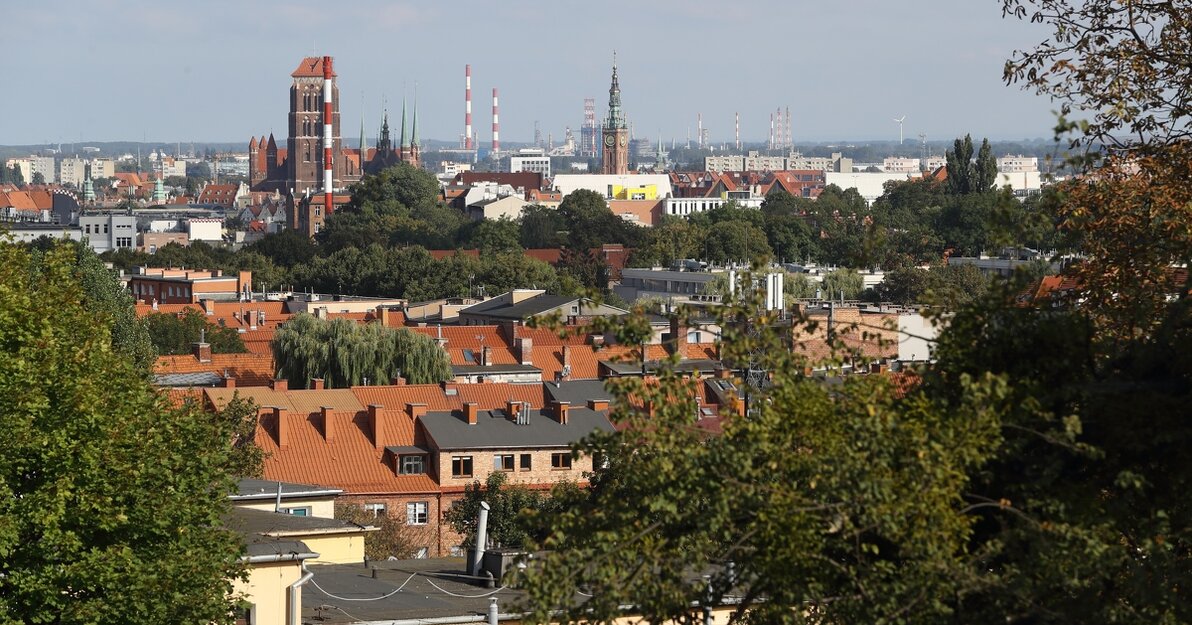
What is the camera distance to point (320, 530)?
22.6m

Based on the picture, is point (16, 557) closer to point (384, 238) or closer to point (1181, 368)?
point (1181, 368)

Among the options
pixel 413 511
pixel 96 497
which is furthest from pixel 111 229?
pixel 96 497

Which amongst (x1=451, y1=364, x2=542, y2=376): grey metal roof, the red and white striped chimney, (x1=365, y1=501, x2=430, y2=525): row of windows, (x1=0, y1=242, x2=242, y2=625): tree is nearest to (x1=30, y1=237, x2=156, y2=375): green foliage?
(x1=451, y1=364, x2=542, y2=376): grey metal roof

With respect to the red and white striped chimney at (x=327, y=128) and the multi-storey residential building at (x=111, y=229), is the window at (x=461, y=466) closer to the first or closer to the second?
the red and white striped chimney at (x=327, y=128)

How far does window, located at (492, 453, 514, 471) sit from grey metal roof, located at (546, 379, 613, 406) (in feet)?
14.0

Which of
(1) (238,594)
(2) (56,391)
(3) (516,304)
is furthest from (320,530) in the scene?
(3) (516,304)

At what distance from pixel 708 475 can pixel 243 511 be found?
14276 mm

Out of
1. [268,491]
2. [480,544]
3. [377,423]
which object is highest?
[480,544]

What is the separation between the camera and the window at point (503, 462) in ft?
127

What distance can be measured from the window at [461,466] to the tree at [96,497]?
64.8 feet

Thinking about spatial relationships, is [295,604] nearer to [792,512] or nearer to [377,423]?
→ [792,512]

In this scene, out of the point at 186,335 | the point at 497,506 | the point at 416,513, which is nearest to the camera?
the point at 497,506

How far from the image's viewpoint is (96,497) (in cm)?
1631

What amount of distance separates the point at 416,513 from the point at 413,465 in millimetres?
1140
